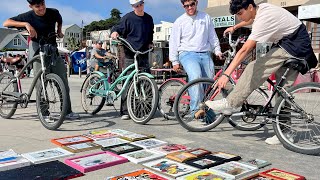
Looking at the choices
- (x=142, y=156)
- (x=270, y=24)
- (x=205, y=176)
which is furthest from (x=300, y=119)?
(x=142, y=156)

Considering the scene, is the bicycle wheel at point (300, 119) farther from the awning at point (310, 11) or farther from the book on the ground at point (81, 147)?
the awning at point (310, 11)

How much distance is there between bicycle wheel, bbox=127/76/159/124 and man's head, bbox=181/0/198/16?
1.18 m

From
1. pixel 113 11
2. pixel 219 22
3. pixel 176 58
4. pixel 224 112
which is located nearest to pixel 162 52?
pixel 219 22

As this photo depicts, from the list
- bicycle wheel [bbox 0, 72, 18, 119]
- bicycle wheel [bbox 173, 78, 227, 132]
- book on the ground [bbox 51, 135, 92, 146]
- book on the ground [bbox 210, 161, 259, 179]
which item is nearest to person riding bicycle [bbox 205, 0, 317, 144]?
bicycle wheel [bbox 173, 78, 227, 132]

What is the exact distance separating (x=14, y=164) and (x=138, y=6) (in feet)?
11.2

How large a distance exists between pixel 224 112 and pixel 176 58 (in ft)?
4.98

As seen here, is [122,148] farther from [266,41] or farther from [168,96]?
[168,96]

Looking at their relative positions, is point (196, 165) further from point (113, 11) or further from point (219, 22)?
point (113, 11)

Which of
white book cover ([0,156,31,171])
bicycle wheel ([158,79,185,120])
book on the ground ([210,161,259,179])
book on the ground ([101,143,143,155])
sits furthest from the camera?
bicycle wheel ([158,79,185,120])

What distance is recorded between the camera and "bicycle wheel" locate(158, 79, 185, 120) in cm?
559

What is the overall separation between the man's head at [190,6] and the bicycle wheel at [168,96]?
109 centimetres

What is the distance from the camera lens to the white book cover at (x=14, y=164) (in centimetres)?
308

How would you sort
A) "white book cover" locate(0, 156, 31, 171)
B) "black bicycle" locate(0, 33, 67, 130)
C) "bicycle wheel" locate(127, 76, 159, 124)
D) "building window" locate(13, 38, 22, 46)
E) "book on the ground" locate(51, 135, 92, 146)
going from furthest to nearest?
"building window" locate(13, 38, 22, 46)
"bicycle wheel" locate(127, 76, 159, 124)
"black bicycle" locate(0, 33, 67, 130)
"book on the ground" locate(51, 135, 92, 146)
"white book cover" locate(0, 156, 31, 171)

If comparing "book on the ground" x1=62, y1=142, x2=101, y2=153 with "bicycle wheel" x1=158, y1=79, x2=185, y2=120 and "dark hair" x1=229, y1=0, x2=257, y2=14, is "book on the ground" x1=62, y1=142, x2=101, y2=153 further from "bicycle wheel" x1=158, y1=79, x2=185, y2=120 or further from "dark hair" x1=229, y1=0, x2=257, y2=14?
"dark hair" x1=229, y1=0, x2=257, y2=14
